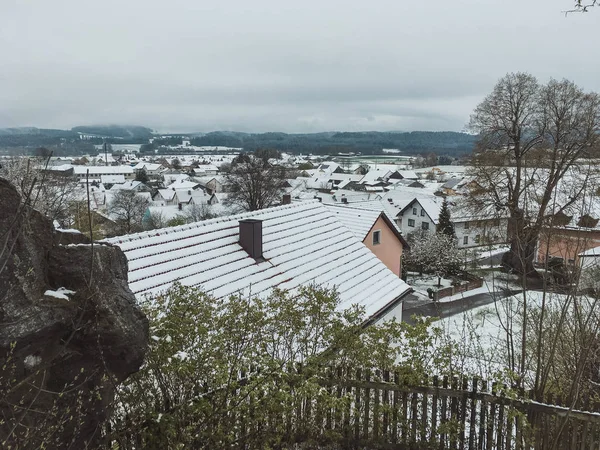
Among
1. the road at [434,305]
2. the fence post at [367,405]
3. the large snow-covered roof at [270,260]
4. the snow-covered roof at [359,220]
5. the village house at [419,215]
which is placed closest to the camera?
the fence post at [367,405]

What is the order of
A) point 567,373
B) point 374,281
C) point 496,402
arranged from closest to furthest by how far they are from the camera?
point 496,402
point 567,373
point 374,281

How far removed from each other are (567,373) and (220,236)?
7770 millimetres

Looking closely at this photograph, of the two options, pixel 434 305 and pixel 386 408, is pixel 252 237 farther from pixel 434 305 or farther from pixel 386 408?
pixel 434 305

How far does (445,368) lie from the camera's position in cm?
579

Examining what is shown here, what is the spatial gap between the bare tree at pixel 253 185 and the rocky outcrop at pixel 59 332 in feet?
103

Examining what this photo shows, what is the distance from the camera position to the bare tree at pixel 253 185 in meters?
36.4

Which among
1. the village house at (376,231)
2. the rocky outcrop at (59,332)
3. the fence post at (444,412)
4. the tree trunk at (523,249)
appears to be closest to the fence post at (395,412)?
the fence post at (444,412)

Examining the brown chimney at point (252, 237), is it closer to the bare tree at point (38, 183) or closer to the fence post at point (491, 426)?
the bare tree at point (38, 183)

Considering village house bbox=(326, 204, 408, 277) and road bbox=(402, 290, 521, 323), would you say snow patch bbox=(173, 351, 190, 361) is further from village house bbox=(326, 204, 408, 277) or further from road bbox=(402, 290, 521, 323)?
road bbox=(402, 290, 521, 323)

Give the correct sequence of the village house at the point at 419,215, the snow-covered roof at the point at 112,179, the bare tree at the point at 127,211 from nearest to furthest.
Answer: the bare tree at the point at 127,211 → the village house at the point at 419,215 → the snow-covered roof at the point at 112,179

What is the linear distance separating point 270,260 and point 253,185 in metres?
25.2

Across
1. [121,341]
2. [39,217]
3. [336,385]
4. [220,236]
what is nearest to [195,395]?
[121,341]

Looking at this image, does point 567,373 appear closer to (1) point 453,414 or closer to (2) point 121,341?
(1) point 453,414

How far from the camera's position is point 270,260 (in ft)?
38.5
